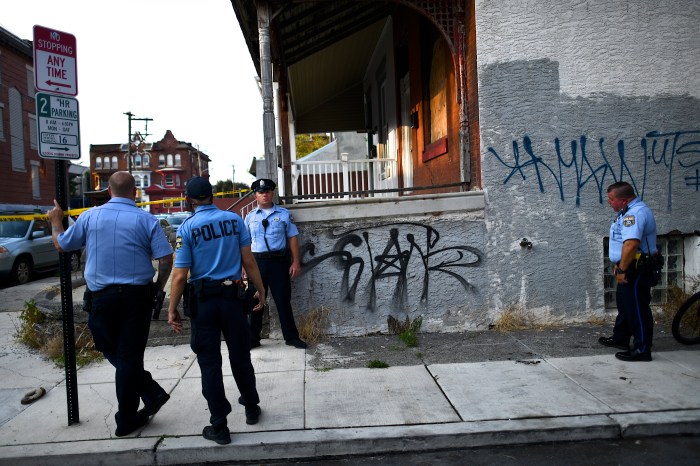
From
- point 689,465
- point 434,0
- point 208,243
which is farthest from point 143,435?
point 434,0

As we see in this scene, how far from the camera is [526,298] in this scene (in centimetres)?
715

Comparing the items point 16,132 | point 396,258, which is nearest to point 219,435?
point 396,258

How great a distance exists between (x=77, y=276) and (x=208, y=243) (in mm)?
9025

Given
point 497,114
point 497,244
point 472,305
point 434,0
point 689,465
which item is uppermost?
→ point 434,0

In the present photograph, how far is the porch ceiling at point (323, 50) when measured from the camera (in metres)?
8.41

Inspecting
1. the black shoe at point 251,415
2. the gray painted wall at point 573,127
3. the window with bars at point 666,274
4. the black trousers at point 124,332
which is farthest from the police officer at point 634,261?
the black trousers at point 124,332

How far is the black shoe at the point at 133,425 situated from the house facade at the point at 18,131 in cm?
2483

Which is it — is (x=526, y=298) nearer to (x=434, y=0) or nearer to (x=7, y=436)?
(x=434, y=0)

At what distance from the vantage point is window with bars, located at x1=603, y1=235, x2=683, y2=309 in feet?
24.0

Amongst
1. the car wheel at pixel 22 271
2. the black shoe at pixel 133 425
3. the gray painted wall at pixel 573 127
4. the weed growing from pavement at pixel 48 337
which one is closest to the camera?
the black shoe at pixel 133 425

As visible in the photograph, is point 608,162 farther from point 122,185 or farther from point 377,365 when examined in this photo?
point 122,185

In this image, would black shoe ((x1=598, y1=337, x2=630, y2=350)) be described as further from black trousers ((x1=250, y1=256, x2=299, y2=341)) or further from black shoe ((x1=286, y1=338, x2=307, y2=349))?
black trousers ((x1=250, y1=256, x2=299, y2=341))

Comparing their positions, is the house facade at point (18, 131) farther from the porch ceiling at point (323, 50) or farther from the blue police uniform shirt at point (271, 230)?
the blue police uniform shirt at point (271, 230)

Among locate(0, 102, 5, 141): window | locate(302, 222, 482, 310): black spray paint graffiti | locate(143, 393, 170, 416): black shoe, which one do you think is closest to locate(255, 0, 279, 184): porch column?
locate(302, 222, 482, 310): black spray paint graffiti
